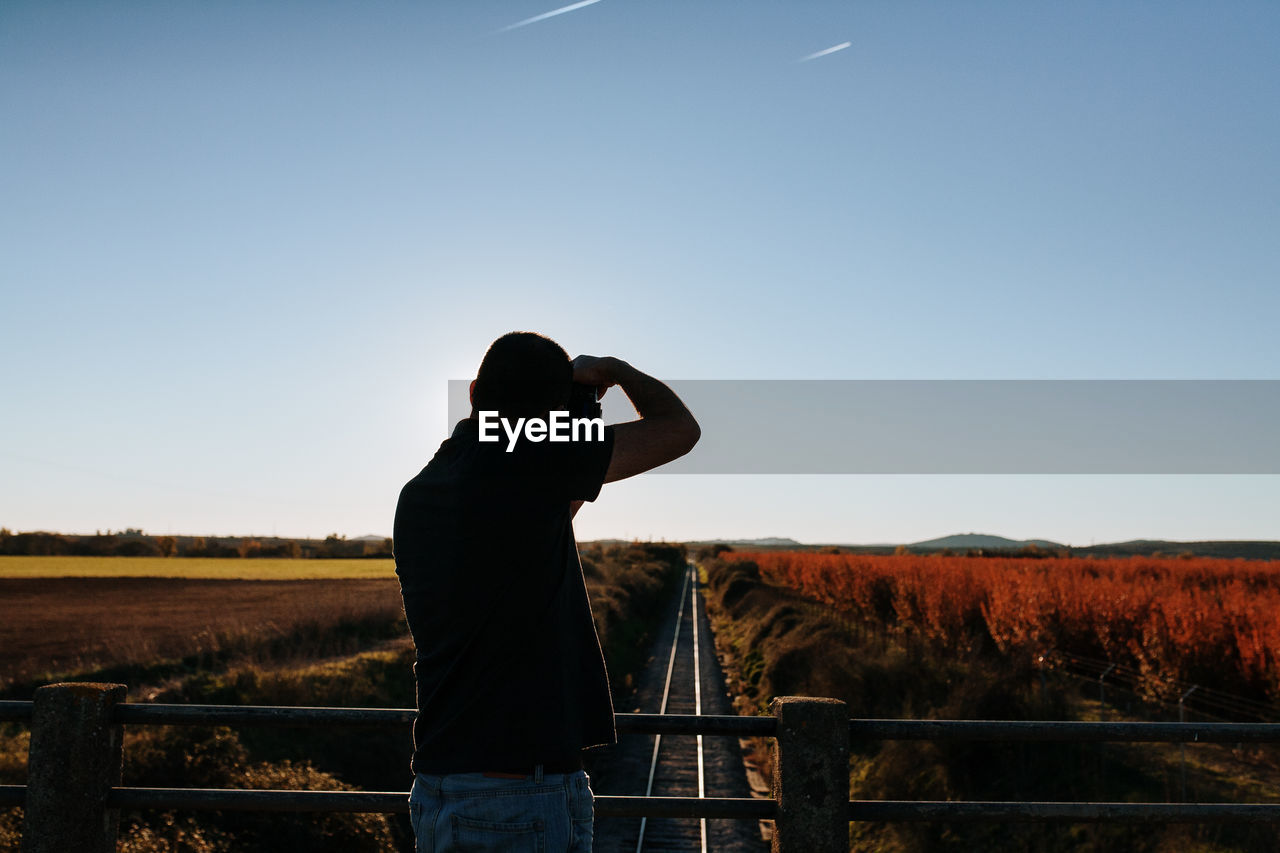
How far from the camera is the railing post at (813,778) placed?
3047mm

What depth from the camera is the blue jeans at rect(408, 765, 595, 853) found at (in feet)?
6.15

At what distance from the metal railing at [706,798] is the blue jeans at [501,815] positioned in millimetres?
1031

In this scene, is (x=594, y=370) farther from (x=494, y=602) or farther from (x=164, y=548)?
(x=164, y=548)

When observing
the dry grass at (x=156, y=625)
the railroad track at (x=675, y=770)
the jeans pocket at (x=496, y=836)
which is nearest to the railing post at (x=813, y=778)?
the jeans pocket at (x=496, y=836)

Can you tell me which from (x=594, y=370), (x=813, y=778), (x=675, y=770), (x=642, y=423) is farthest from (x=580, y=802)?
(x=675, y=770)

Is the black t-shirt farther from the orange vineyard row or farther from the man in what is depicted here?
the orange vineyard row

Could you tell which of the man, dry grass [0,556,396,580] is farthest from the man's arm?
dry grass [0,556,396,580]

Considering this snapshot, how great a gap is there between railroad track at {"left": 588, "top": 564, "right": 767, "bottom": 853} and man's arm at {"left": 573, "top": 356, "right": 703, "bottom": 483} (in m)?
10.0

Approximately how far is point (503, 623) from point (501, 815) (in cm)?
41

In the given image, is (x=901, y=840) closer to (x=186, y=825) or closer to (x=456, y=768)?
(x=186, y=825)

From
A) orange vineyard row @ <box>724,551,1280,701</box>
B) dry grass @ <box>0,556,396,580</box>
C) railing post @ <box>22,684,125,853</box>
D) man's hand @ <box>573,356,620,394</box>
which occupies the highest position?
man's hand @ <box>573,356,620,394</box>

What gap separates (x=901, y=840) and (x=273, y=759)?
9.11m

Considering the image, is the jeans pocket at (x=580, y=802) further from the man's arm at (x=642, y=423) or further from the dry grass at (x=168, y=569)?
the dry grass at (x=168, y=569)

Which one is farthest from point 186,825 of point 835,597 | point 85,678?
point 835,597
